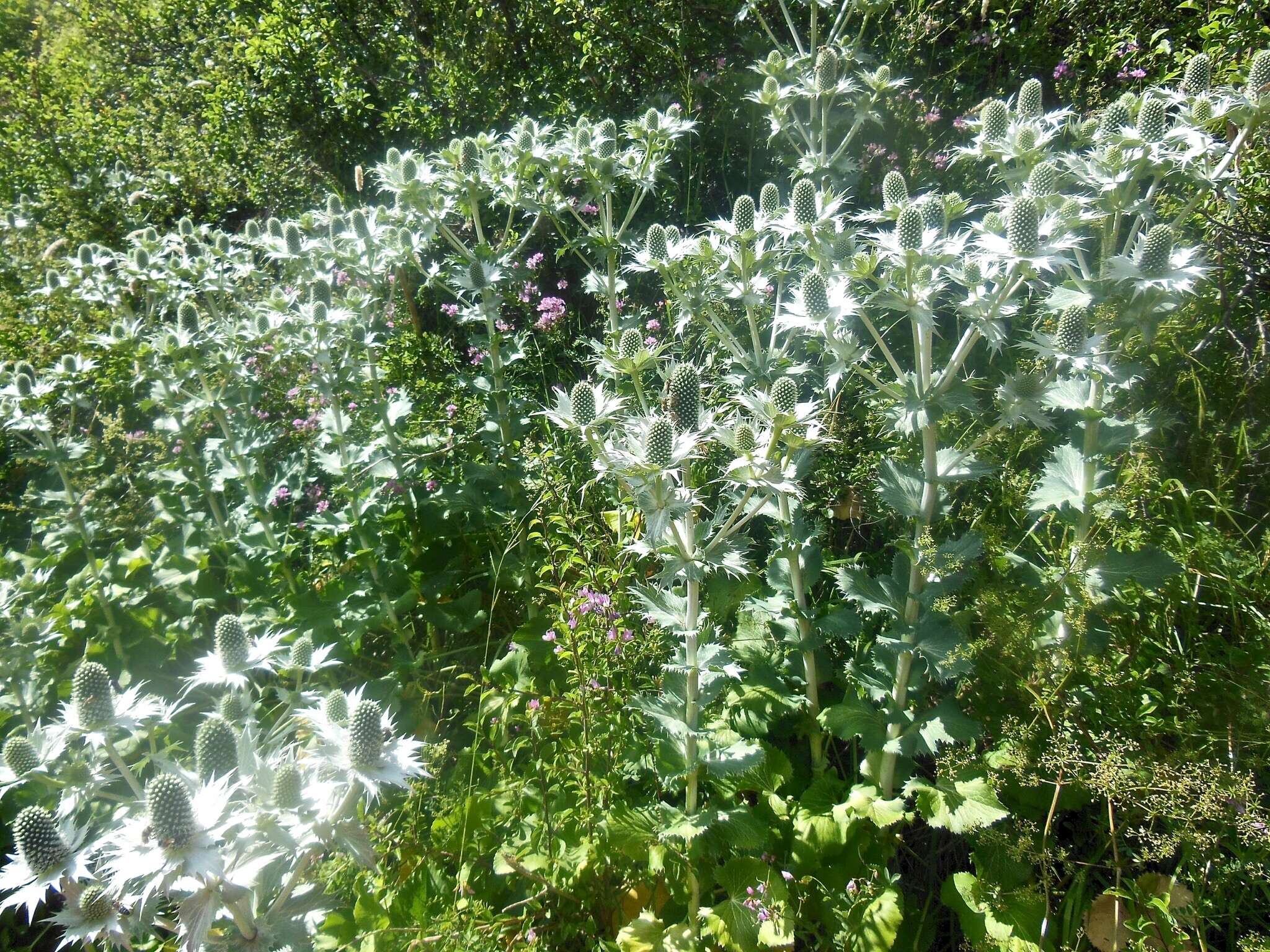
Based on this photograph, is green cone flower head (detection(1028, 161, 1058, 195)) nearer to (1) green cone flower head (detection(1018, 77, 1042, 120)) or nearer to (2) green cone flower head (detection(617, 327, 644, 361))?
(1) green cone flower head (detection(1018, 77, 1042, 120))

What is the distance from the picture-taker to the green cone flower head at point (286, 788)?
1.59 m

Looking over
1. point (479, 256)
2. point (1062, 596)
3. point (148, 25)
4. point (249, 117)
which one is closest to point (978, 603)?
point (1062, 596)

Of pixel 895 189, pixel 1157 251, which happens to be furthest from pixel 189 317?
pixel 1157 251

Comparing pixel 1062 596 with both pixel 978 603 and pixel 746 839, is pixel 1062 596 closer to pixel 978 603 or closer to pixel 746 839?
pixel 978 603

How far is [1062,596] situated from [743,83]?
165 inches

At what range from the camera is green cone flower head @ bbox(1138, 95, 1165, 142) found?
7.35ft

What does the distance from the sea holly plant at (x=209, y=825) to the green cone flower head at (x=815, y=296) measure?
1529mm

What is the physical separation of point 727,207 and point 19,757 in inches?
189

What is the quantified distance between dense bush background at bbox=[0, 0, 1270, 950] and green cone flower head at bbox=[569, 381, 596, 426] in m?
0.57

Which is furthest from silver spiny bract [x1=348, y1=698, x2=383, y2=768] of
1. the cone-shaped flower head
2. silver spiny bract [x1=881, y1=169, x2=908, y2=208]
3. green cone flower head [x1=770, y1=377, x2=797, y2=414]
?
the cone-shaped flower head

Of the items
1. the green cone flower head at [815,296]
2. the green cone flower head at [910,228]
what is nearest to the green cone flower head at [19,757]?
the green cone flower head at [815,296]

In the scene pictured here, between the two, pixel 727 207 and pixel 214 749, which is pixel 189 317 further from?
pixel 727 207

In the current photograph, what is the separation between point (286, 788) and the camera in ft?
5.24

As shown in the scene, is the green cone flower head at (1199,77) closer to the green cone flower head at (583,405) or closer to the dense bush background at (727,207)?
the dense bush background at (727,207)
